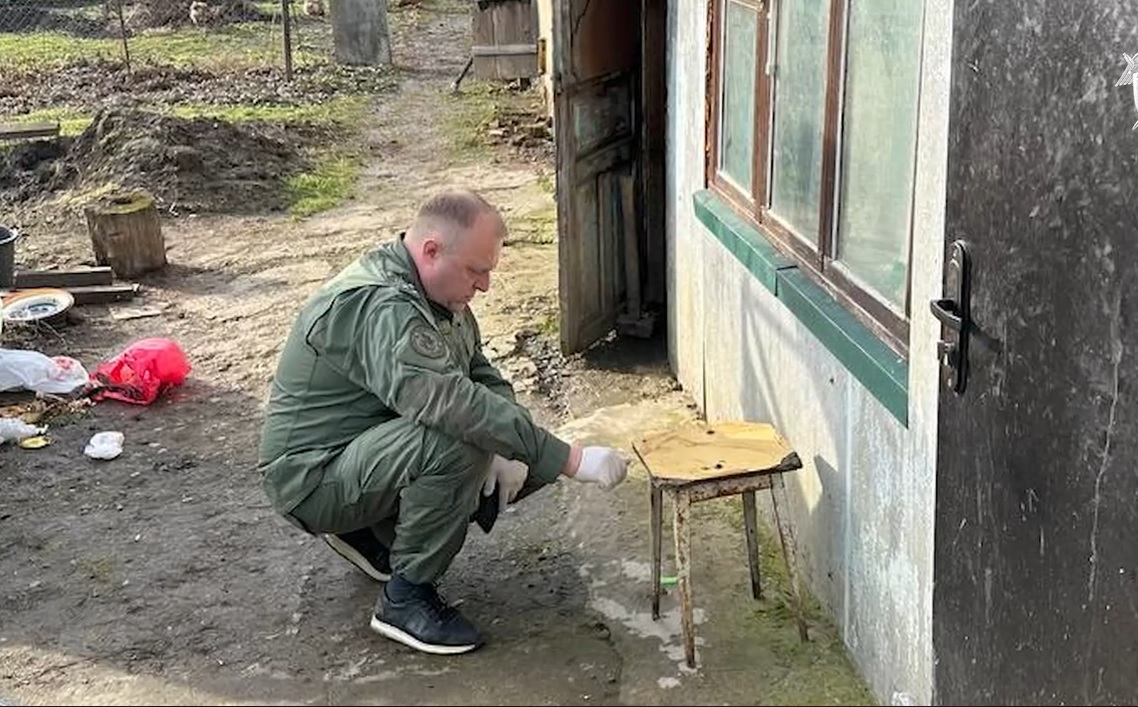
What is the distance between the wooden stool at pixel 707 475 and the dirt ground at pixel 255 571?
19cm

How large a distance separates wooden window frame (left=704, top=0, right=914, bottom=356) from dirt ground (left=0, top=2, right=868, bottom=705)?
1.03 meters

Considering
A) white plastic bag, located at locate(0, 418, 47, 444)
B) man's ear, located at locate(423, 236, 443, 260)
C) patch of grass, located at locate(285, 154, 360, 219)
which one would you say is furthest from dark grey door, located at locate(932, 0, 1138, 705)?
patch of grass, located at locate(285, 154, 360, 219)

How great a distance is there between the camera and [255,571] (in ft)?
16.0

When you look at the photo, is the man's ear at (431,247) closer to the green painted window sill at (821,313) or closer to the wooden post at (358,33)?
the green painted window sill at (821,313)

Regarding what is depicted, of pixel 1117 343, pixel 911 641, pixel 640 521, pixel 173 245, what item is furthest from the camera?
pixel 173 245

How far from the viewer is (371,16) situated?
19.2 metres

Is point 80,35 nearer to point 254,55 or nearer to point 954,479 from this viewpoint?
point 254,55

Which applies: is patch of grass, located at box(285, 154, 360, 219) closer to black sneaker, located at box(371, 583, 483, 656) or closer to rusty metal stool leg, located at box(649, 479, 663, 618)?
black sneaker, located at box(371, 583, 483, 656)

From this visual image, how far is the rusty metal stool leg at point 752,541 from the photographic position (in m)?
4.24

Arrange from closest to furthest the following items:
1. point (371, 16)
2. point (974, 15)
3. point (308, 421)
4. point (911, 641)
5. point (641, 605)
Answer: point (974, 15) → point (911, 641) → point (308, 421) → point (641, 605) → point (371, 16)

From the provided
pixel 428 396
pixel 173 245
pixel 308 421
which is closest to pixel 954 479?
pixel 428 396

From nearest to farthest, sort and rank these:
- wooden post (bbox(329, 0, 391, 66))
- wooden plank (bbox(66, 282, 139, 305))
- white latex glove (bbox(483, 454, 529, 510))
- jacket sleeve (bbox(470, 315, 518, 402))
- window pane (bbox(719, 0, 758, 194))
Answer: white latex glove (bbox(483, 454, 529, 510)), jacket sleeve (bbox(470, 315, 518, 402)), window pane (bbox(719, 0, 758, 194)), wooden plank (bbox(66, 282, 139, 305)), wooden post (bbox(329, 0, 391, 66))

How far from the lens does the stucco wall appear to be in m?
3.29

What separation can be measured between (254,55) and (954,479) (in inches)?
702
